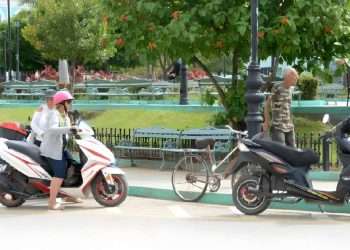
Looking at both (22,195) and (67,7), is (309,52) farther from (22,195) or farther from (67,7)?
(67,7)

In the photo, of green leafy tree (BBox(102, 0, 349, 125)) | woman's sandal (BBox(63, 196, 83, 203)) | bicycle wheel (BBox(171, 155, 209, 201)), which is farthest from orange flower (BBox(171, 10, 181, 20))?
woman's sandal (BBox(63, 196, 83, 203))

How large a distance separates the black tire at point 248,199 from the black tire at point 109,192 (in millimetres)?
1670

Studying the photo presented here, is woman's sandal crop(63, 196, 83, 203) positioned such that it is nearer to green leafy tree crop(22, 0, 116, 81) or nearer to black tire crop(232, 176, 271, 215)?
black tire crop(232, 176, 271, 215)

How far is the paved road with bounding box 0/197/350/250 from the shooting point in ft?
27.9

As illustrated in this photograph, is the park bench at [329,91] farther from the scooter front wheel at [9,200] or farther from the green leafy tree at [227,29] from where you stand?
the scooter front wheel at [9,200]

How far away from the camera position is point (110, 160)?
1108 centimetres

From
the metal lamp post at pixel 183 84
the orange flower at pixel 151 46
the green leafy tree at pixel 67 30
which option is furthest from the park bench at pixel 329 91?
the orange flower at pixel 151 46

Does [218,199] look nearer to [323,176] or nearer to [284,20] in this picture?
[323,176]

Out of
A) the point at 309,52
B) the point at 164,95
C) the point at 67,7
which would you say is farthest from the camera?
the point at 67,7

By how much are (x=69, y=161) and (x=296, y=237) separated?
3.96 metres

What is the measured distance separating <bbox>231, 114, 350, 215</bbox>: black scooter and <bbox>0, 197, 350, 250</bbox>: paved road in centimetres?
28

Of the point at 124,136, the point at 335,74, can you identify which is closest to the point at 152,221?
the point at 124,136

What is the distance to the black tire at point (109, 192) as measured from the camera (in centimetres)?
1116

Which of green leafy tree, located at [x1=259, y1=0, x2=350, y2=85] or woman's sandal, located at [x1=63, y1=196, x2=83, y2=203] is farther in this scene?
green leafy tree, located at [x1=259, y1=0, x2=350, y2=85]
